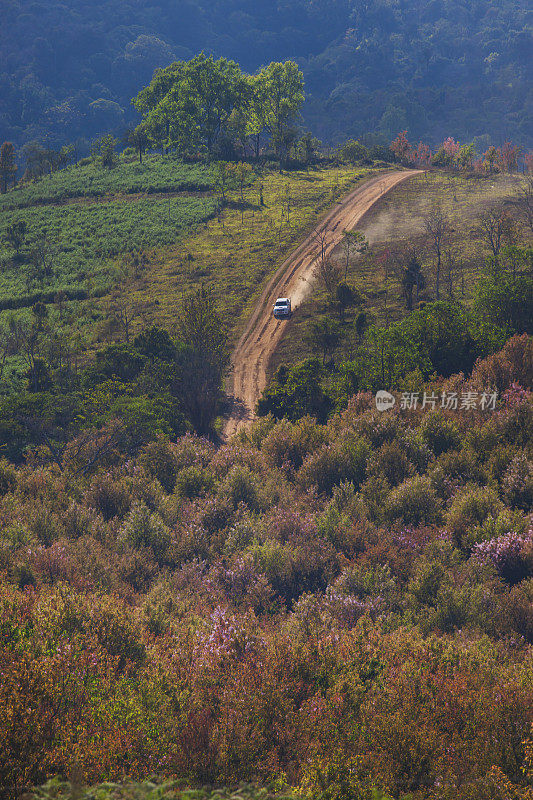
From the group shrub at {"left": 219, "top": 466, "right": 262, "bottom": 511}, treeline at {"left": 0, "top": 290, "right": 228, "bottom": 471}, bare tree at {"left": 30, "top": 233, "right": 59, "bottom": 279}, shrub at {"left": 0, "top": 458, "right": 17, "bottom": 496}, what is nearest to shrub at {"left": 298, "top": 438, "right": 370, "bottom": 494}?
shrub at {"left": 219, "top": 466, "right": 262, "bottom": 511}

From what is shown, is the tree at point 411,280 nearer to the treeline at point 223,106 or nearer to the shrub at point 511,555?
the shrub at point 511,555

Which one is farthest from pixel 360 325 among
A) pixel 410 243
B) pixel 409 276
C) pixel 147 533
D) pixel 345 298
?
pixel 147 533

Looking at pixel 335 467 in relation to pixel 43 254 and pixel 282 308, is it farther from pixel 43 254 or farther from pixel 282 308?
pixel 43 254

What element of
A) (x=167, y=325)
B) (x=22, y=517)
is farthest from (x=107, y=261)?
(x=22, y=517)

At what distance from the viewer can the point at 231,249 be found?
62750 mm

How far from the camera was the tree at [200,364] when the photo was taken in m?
33.3

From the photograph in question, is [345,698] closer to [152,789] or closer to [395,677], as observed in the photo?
[395,677]

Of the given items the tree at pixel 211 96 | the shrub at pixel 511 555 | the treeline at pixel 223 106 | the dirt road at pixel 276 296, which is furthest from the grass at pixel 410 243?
the tree at pixel 211 96

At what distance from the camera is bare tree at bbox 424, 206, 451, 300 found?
5256 centimetres

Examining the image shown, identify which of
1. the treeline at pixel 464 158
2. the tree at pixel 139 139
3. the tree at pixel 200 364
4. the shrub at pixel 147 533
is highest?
the tree at pixel 139 139

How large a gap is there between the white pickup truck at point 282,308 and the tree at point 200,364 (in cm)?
781

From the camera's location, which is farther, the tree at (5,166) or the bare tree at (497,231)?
the tree at (5,166)

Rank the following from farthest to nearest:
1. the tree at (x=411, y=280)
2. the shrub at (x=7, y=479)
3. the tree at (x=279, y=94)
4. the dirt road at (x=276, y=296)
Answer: the tree at (x=279, y=94) → the tree at (x=411, y=280) → the dirt road at (x=276, y=296) → the shrub at (x=7, y=479)

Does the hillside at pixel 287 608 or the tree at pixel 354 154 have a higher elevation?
the tree at pixel 354 154
